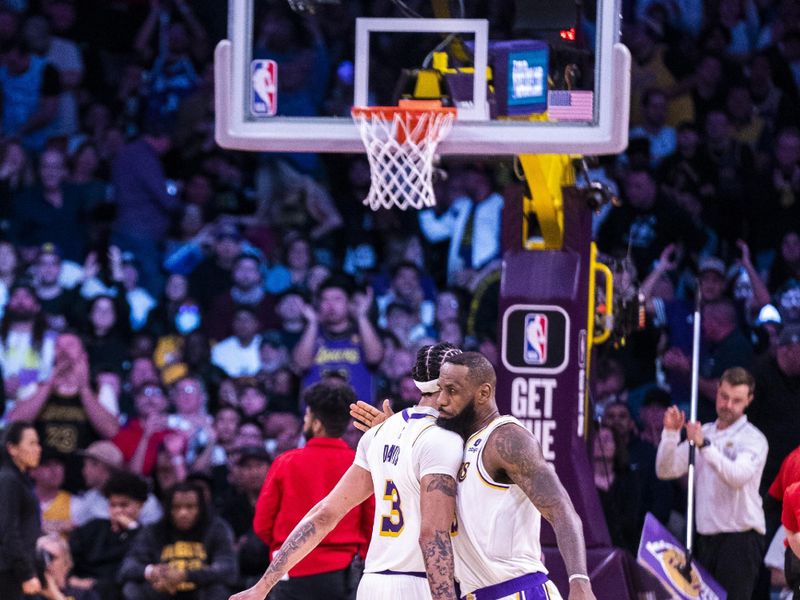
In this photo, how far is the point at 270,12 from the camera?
1633 cm

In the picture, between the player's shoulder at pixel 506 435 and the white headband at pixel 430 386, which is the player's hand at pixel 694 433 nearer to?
the white headband at pixel 430 386

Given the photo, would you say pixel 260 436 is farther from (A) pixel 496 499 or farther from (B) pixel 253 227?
(A) pixel 496 499

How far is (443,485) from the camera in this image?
6.63 m

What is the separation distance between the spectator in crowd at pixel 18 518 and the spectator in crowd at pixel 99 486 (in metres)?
1.59

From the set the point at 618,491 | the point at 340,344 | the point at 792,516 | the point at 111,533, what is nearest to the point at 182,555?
the point at 111,533

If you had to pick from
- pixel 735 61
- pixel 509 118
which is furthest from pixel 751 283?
pixel 509 118

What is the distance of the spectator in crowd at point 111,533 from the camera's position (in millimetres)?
11406

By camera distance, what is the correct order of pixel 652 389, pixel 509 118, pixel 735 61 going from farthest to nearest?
1. pixel 735 61
2. pixel 652 389
3. pixel 509 118

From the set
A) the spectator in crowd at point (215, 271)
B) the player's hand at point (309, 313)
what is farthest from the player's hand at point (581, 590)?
the spectator in crowd at point (215, 271)

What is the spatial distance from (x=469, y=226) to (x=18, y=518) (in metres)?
5.62

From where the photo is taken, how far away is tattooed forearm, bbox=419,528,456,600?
653 centimetres

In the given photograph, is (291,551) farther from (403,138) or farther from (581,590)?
(403,138)

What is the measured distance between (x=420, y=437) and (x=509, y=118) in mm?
3235

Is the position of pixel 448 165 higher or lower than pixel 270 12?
lower
